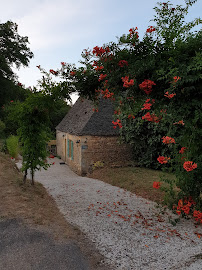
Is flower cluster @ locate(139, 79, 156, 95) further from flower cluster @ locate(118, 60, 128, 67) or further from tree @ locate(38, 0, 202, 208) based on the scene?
flower cluster @ locate(118, 60, 128, 67)

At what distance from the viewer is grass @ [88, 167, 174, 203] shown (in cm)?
946

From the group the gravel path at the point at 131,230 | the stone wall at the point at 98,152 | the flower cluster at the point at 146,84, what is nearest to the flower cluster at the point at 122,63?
the flower cluster at the point at 146,84

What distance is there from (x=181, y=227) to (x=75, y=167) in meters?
9.79

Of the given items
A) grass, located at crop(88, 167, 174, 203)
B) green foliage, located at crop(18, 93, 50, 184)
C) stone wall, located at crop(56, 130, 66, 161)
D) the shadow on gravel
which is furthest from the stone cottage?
the shadow on gravel

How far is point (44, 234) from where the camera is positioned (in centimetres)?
512

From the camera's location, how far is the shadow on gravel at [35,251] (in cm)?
409

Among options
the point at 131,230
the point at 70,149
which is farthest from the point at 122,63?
the point at 70,149

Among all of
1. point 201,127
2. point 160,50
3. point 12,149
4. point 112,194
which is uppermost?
point 160,50

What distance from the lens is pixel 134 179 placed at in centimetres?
1148

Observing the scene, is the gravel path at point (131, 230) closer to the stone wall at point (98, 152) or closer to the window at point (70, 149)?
the stone wall at point (98, 152)

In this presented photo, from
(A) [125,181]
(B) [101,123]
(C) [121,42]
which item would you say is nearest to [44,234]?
(C) [121,42]

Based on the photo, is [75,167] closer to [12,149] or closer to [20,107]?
[12,149]

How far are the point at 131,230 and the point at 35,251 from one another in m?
2.59

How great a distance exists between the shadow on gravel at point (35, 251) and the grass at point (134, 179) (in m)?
4.78
